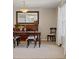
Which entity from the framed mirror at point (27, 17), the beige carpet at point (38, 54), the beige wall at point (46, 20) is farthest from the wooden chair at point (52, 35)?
the beige carpet at point (38, 54)

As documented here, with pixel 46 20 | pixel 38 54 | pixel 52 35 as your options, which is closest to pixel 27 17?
pixel 46 20

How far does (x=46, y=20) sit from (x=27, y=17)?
53.4 inches

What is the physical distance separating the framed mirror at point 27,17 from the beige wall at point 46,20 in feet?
0.92

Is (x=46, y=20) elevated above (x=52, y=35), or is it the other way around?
(x=46, y=20)

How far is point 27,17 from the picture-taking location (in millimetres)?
12227

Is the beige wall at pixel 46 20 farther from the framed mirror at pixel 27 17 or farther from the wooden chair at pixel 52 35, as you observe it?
the wooden chair at pixel 52 35

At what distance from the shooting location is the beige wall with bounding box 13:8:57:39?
12125 millimetres

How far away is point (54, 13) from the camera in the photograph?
1221 centimetres

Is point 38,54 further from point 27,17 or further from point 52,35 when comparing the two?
point 27,17

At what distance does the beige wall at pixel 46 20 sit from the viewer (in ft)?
39.8
